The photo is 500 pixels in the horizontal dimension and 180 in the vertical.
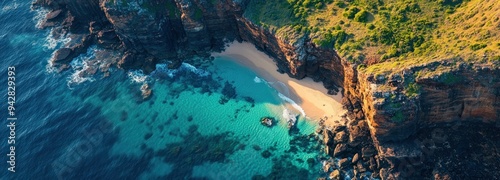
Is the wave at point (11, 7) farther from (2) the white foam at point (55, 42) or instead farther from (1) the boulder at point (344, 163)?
(1) the boulder at point (344, 163)

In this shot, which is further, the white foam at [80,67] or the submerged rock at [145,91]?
the white foam at [80,67]

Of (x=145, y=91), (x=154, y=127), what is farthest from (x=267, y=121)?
(x=145, y=91)

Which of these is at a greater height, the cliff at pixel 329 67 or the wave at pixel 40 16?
the cliff at pixel 329 67

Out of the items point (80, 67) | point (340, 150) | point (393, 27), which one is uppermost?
point (393, 27)

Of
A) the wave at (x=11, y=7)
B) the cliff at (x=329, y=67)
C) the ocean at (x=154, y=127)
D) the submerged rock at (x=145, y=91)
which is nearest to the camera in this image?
the cliff at (x=329, y=67)

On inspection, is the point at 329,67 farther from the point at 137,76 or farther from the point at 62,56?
the point at 62,56

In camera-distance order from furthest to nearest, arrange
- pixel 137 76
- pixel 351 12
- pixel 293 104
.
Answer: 1. pixel 137 76
2. pixel 293 104
3. pixel 351 12

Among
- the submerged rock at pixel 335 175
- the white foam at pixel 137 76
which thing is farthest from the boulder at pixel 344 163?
the white foam at pixel 137 76
